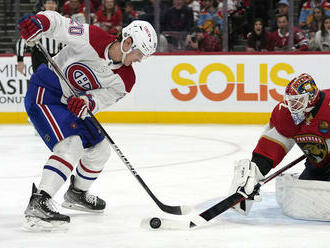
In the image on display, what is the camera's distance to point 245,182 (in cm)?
318

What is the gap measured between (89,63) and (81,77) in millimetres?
76

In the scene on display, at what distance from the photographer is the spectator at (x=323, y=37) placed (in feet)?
24.2

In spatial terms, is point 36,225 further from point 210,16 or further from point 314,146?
point 210,16

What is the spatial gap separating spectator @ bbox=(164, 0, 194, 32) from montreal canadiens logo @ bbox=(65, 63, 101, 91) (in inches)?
181

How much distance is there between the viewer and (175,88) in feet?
24.9

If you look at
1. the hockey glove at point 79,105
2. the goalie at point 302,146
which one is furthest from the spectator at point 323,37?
the hockey glove at point 79,105

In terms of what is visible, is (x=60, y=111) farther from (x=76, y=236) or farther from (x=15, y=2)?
(x=15, y=2)

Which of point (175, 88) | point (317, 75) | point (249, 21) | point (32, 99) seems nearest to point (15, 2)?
point (175, 88)

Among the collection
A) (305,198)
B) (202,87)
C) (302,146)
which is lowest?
(202,87)

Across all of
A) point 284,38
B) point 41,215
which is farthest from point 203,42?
point 41,215

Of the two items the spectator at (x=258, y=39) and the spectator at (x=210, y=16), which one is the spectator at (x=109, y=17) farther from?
the spectator at (x=258, y=39)

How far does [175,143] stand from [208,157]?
82 cm

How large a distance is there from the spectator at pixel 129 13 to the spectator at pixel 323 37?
6.31 ft

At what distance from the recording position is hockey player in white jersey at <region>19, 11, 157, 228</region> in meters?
3.12
